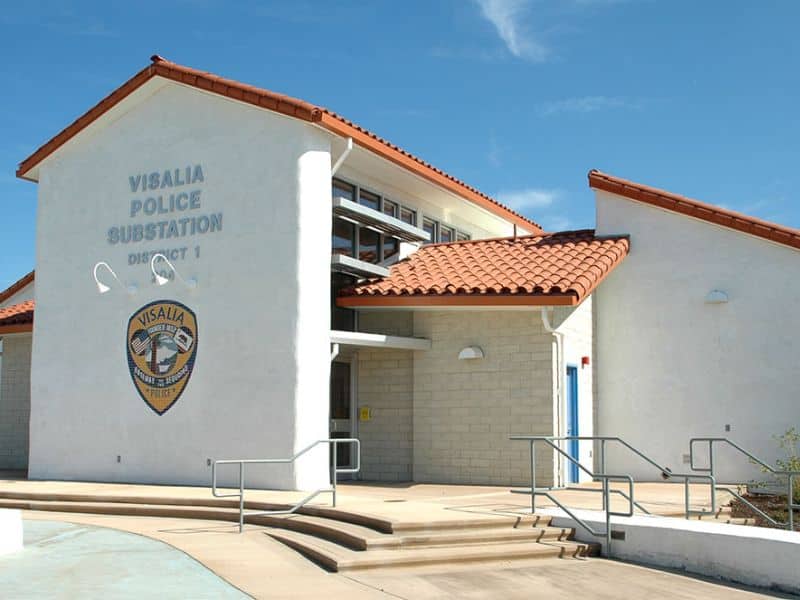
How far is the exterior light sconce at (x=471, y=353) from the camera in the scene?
16297mm

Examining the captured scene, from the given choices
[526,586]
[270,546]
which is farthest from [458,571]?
[270,546]

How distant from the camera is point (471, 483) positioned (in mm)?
16297

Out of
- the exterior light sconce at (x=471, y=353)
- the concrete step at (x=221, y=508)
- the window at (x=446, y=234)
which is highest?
the window at (x=446, y=234)

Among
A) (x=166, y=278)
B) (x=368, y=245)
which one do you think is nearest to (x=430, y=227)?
(x=368, y=245)

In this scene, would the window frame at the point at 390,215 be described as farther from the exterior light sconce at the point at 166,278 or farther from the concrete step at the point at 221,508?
the concrete step at the point at 221,508

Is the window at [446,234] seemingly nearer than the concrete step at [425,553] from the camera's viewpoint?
No

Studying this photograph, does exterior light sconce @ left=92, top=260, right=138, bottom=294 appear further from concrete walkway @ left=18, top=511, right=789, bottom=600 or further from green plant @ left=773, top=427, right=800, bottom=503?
green plant @ left=773, top=427, right=800, bottom=503

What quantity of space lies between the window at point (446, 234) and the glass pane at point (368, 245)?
126 inches

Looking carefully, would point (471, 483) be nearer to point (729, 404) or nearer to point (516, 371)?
point (516, 371)

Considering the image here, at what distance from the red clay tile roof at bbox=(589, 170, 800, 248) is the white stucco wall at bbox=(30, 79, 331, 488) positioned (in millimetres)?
5731

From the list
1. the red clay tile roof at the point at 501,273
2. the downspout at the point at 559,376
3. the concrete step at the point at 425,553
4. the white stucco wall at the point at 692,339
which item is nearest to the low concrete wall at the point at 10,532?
the concrete step at the point at 425,553

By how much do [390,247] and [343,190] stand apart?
1847mm

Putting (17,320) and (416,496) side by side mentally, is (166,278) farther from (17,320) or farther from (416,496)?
(416,496)

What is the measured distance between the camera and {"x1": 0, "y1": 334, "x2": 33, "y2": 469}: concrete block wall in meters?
20.6
